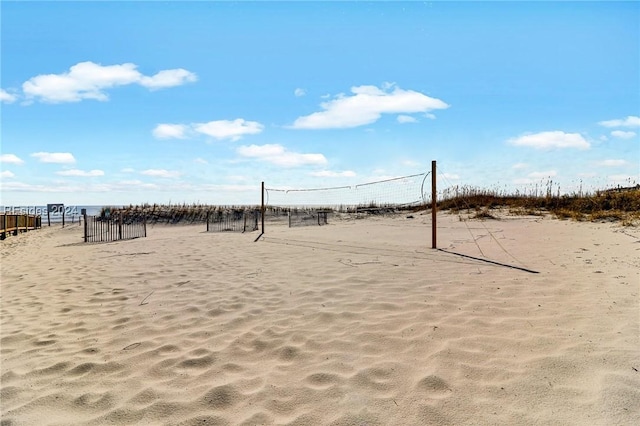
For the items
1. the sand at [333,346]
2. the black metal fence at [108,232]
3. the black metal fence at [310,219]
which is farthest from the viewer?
the black metal fence at [310,219]

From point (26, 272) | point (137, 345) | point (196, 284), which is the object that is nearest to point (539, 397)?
point (137, 345)

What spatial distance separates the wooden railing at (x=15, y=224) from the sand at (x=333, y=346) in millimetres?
16489

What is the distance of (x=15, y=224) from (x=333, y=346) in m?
25.4

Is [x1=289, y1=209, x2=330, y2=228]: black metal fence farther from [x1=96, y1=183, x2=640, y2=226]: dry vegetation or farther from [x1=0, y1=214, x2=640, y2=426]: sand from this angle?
[x1=0, y1=214, x2=640, y2=426]: sand

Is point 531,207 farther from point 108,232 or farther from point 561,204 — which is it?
point 108,232

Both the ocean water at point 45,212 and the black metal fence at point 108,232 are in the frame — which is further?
the ocean water at point 45,212

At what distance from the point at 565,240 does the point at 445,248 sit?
286 centimetres

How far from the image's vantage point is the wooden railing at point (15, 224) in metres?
19.5

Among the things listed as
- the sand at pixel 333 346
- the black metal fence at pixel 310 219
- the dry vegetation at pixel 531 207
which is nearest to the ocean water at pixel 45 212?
the dry vegetation at pixel 531 207

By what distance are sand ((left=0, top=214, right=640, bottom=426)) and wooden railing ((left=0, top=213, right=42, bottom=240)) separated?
16489 millimetres

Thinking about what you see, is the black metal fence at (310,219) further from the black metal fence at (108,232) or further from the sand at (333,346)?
the sand at (333,346)

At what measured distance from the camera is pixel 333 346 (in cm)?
350

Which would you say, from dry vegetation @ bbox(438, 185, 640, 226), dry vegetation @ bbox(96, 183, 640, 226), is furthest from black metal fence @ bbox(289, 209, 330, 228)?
dry vegetation @ bbox(438, 185, 640, 226)

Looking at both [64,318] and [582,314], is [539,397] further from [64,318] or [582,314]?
[64,318]
